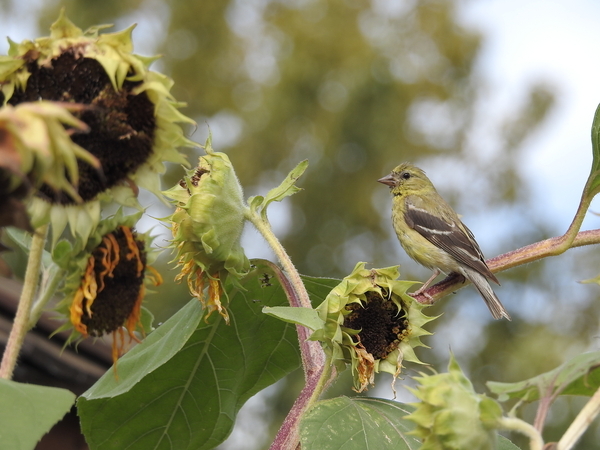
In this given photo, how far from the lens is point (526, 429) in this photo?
743 millimetres

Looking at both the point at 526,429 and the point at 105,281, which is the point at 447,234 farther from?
the point at 526,429

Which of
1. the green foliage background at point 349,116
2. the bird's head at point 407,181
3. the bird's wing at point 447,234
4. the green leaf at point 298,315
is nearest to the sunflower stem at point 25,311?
the green leaf at point 298,315

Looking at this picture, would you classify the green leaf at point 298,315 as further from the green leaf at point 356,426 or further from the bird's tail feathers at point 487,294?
the bird's tail feathers at point 487,294

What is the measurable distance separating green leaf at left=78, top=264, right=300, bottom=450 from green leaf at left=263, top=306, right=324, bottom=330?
0.30 m

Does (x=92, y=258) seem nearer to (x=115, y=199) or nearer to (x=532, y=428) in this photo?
(x=115, y=199)

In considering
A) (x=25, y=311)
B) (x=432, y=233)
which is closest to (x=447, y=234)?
(x=432, y=233)

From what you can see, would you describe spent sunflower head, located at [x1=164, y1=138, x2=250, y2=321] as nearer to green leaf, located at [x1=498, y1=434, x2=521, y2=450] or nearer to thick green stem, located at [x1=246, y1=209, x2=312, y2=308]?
thick green stem, located at [x1=246, y1=209, x2=312, y2=308]

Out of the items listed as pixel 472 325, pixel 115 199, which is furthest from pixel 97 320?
pixel 472 325

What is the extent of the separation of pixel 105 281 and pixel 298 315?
0.39m

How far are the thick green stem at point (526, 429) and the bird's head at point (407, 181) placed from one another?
10.3ft

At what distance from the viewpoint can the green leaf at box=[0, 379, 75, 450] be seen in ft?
2.60

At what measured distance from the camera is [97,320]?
49.3 inches

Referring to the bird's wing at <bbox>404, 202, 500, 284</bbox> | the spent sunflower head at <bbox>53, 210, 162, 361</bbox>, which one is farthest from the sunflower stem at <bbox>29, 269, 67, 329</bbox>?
the bird's wing at <bbox>404, 202, 500, 284</bbox>

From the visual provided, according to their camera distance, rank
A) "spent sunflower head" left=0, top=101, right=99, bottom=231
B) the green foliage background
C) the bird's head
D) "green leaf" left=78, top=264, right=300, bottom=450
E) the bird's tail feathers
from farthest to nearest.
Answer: the green foliage background, the bird's head, the bird's tail feathers, "green leaf" left=78, top=264, right=300, bottom=450, "spent sunflower head" left=0, top=101, right=99, bottom=231
